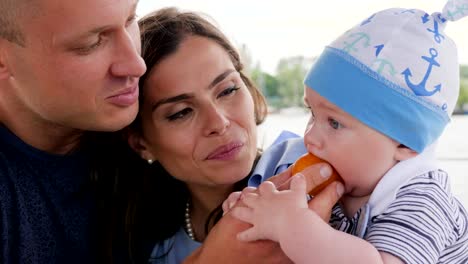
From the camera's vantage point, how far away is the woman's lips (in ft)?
4.53

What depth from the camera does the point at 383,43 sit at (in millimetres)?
1007

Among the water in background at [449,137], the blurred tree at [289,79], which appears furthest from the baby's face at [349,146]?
the blurred tree at [289,79]

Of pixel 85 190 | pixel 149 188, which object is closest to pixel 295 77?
pixel 149 188

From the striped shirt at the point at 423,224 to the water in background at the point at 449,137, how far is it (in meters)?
1.75

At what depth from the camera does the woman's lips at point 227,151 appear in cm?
138

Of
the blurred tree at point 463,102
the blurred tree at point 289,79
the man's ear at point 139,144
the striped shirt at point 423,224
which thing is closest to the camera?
the striped shirt at point 423,224

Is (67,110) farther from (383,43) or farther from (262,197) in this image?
(383,43)

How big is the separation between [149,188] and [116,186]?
113 mm

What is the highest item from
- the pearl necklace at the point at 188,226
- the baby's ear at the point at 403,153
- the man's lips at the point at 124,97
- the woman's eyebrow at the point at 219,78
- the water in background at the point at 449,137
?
the baby's ear at the point at 403,153

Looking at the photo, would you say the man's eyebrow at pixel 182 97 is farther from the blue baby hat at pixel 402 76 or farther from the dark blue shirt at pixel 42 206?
the blue baby hat at pixel 402 76

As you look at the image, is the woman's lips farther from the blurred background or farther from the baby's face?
the blurred background

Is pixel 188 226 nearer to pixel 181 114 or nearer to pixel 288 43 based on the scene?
pixel 181 114

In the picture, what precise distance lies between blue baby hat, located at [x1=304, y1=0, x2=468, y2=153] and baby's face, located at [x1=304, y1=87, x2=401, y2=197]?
0.02 metres

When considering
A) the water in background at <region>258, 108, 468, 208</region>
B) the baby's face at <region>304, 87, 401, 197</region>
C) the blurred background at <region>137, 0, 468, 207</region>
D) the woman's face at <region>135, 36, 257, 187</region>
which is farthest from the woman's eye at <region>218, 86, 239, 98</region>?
the blurred background at <region>137, 0, 468, 207</region>
